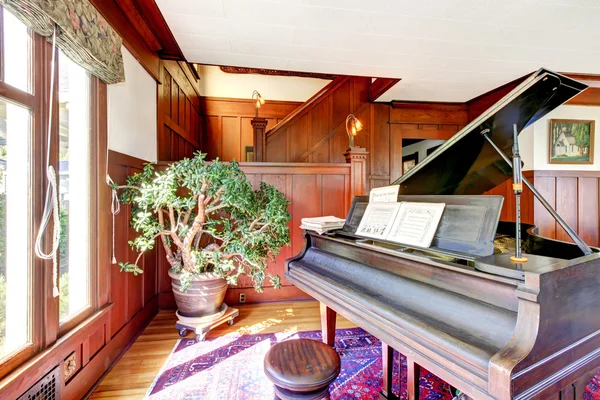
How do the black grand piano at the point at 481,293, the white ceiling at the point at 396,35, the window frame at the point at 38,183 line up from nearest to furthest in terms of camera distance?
the black grand piano at the point at 481,293, the window frame at the point at 38,183, the white ceiling at the point at 396,35

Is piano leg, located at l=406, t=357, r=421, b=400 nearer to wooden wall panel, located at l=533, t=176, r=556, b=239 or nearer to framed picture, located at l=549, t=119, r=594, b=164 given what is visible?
wooden wall panel, located at l=533, t=176, r=556, b=239

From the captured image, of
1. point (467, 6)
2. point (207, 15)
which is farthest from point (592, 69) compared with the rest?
point (207, 15)

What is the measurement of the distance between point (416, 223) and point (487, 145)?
28.3 inches

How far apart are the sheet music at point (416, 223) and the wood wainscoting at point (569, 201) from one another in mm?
3133

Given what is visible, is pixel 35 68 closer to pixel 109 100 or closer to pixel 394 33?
pixel 109 100

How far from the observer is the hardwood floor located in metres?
1.65

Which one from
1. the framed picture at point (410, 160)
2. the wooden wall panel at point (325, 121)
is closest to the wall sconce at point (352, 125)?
the wooden wall panel at point (325, 121)

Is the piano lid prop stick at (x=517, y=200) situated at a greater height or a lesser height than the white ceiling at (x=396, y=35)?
lesser

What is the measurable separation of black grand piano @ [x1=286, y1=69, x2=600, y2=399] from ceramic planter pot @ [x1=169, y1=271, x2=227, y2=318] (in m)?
0.95

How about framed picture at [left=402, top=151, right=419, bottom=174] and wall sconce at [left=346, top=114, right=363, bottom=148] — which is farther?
framed picture at [left=402, top=151, right=419, bottom=174]

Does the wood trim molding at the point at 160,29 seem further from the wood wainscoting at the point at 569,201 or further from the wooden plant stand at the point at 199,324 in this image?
the wood wainscoting at the point at 569,201

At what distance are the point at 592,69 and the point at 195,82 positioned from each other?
17.0 ft

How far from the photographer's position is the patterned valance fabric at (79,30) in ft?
3.76

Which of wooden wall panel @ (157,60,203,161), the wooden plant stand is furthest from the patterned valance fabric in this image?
the wooden plant stand
